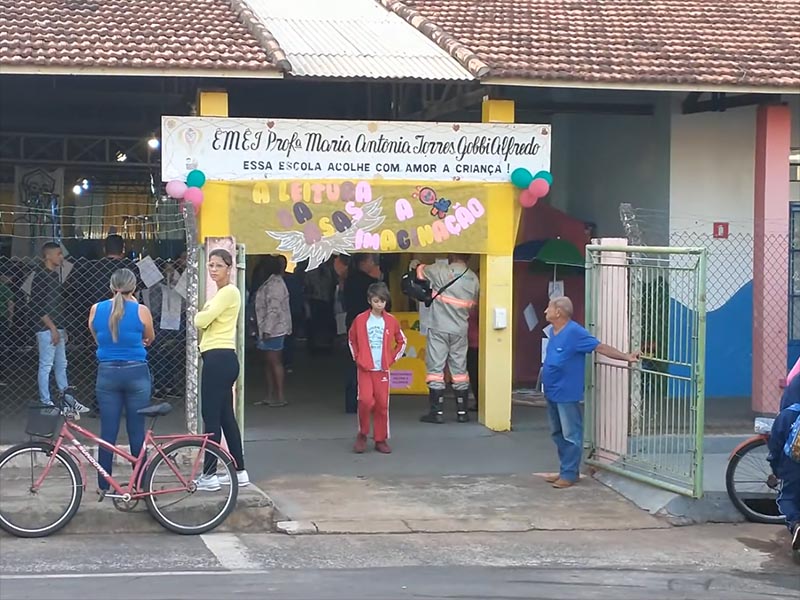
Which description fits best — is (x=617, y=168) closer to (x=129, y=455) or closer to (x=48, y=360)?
(x=48, y=360)

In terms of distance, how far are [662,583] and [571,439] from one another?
2.58 metres

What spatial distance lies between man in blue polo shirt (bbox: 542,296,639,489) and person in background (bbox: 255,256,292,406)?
4.04 m

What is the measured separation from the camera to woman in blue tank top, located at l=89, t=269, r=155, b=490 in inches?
329

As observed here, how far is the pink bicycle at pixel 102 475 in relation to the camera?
25.8ft

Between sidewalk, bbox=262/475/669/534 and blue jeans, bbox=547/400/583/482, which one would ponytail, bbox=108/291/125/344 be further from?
blue jeans, bbox=547/400/583/482

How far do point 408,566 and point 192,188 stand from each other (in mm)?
4623

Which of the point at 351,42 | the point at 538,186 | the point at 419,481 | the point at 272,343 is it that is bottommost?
the point at 419,481

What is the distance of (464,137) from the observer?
37.1 feet

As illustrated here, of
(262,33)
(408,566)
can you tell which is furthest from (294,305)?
(408,566)

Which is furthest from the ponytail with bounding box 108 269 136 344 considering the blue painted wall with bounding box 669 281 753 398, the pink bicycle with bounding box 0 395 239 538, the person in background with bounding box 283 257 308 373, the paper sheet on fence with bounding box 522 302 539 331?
the blue painted wall with bounding box 669 281 753 398

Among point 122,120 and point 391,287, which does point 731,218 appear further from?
point 122,120

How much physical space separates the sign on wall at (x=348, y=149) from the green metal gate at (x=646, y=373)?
1.85 meters

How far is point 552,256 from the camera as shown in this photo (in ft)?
45.6

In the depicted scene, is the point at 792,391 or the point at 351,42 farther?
the point at 351,42
